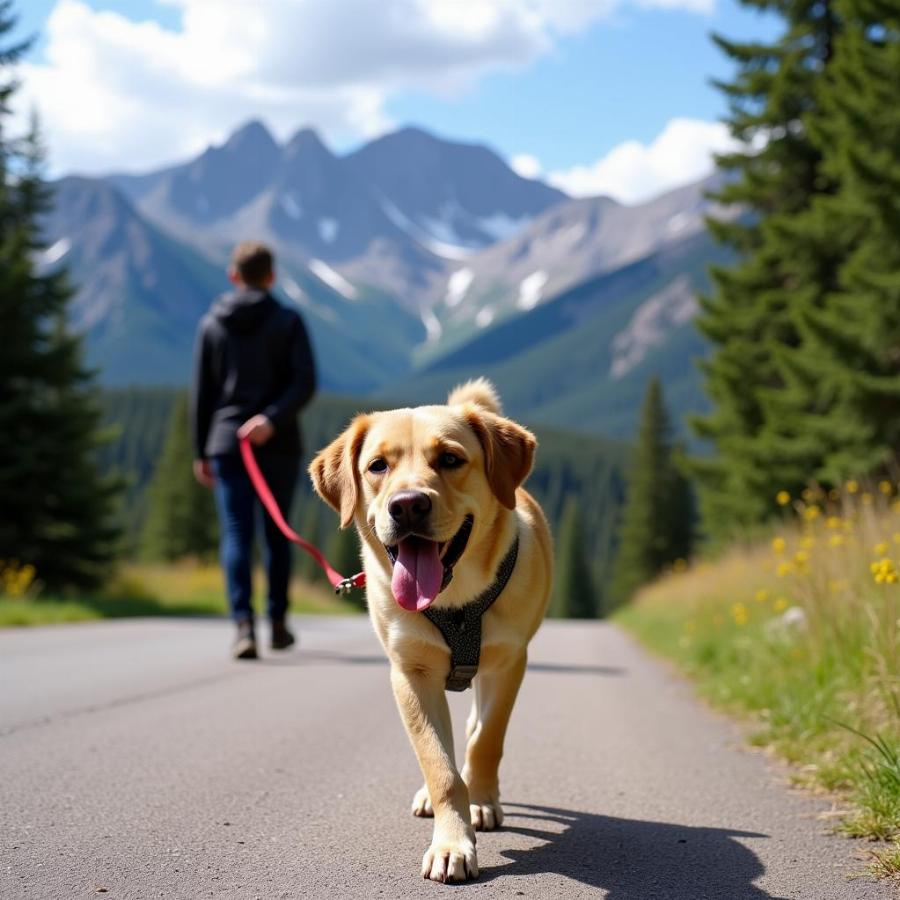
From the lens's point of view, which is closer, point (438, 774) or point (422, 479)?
point (438, 774)

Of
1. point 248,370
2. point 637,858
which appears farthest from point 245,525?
point 637,858

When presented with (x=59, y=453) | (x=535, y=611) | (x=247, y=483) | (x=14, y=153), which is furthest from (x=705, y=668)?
(x=14, y=153)

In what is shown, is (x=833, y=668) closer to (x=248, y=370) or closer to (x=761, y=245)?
(x=248, y=370)

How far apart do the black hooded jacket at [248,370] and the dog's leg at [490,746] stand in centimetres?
467

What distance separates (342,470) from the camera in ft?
12.7

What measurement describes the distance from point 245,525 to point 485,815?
4646 mm

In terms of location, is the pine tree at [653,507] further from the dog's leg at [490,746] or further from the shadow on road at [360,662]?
the dog's leg at [490,746]

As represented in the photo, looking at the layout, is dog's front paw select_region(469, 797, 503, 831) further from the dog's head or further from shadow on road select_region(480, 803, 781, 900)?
the dog's head

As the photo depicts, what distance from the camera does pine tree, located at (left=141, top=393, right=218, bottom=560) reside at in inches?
2640

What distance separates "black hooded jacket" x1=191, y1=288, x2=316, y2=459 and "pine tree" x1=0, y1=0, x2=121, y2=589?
1269cm

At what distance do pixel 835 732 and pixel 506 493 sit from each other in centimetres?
216

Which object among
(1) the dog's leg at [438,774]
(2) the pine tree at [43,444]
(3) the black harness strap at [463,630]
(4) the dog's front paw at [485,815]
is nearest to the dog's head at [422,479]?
(3) the black harness strap at [463,630]

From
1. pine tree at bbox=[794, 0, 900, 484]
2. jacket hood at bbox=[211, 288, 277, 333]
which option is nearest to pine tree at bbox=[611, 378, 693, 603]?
pine tree at bbox=[794, 0, 900, 484]

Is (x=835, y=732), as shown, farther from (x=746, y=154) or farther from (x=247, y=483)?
(x=746, y=154)
